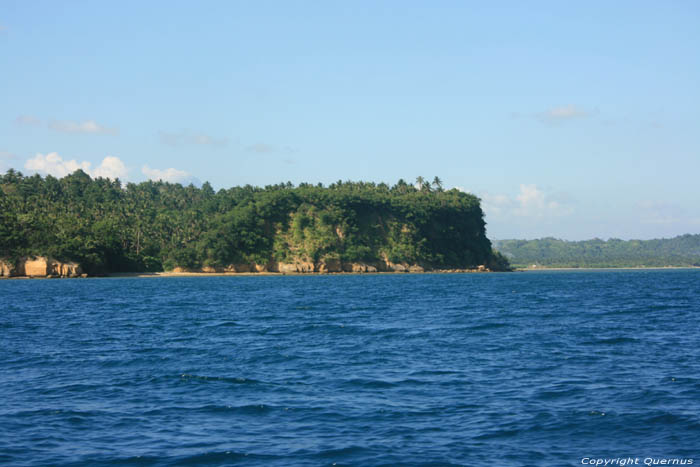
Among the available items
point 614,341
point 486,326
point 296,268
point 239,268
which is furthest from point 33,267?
point 614,341

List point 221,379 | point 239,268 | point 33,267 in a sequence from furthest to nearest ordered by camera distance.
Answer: point 239,268 < point 33,267 < point 221,379

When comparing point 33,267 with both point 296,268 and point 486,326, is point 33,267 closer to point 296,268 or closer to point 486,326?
point 296,268

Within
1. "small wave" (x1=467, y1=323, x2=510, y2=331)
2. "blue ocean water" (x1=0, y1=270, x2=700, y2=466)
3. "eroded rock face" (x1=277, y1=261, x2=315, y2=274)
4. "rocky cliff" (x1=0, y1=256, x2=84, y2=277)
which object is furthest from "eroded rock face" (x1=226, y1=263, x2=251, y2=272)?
"small wave" (x1=467, y1=323, x2=510, y2=331)

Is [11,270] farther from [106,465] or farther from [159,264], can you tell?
[106,465]

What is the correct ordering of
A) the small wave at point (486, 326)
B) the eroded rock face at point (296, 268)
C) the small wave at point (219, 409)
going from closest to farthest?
1. the small wave at point (219, 409)
2. the small wave at point (486, 326)
3. the eroded rock face at point (296, 268)

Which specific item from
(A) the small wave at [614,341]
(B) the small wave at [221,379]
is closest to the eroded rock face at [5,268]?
(B) the small wave at [221,379]

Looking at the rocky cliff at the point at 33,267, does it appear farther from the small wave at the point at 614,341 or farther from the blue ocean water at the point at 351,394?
the small wave at the point at 614,341

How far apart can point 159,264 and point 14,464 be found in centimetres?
16913

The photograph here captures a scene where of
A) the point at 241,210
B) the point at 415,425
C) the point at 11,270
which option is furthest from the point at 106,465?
the point at 241,210

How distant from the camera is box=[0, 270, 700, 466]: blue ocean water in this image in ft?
51.6

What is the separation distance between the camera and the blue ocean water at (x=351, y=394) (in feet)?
51.6

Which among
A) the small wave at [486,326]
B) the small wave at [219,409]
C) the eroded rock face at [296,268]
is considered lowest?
the small wave at [219,409]

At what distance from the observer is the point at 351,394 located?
21.5 m

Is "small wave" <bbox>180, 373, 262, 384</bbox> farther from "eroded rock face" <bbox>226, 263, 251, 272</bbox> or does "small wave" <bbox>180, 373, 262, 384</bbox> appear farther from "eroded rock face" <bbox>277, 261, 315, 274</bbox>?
"eroded rock face" <bbox>277, 261, 315, 274</bbox>
